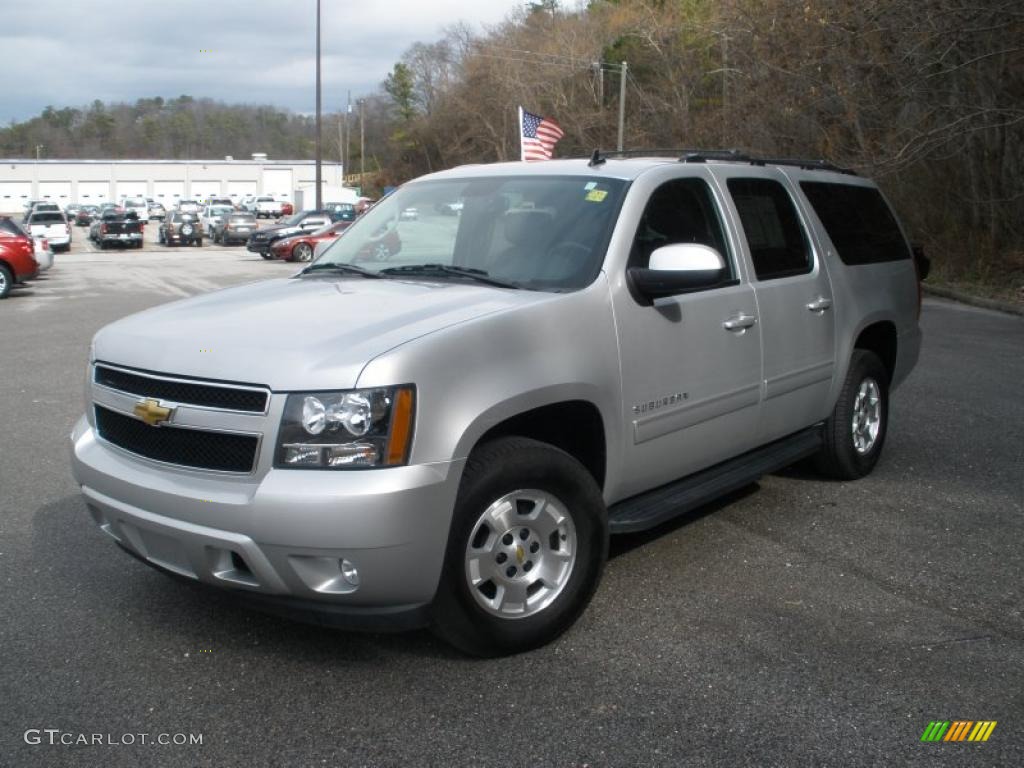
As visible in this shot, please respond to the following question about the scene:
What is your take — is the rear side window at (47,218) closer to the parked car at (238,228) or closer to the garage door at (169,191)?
the parked car at (238,228)

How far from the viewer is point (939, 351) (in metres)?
11.3

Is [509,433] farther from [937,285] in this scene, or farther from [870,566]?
[937,285]

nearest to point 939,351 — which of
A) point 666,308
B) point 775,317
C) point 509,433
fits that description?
point 775,317

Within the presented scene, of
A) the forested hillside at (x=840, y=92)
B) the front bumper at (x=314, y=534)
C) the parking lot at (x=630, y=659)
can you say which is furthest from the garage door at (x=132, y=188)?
the front bumper at (x=314, y=534)

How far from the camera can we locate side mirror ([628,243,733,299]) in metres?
4.01

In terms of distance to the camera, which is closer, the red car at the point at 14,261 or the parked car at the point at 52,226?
the red car at the point at 14,261

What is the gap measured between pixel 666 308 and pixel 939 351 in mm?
8184

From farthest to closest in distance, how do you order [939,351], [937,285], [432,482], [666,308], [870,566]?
[937,285] → [939,351] → [870,566] → [666,308] → [432,482]

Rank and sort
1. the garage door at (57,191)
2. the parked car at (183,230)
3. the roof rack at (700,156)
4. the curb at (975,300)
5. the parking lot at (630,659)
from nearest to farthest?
1. the parking lot at (630,659)
2. the roof rack at (700,156)
3. the curb at (975,300)
4. the parked car at (183,230)
5. the garage door at (57,191)

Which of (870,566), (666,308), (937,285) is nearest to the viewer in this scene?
(666,308)

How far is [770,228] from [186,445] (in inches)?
125

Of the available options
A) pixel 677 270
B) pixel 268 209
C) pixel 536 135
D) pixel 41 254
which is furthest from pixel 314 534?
pixel 268 209

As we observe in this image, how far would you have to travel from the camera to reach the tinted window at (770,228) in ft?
16.3

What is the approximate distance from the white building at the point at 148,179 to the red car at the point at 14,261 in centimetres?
8415
